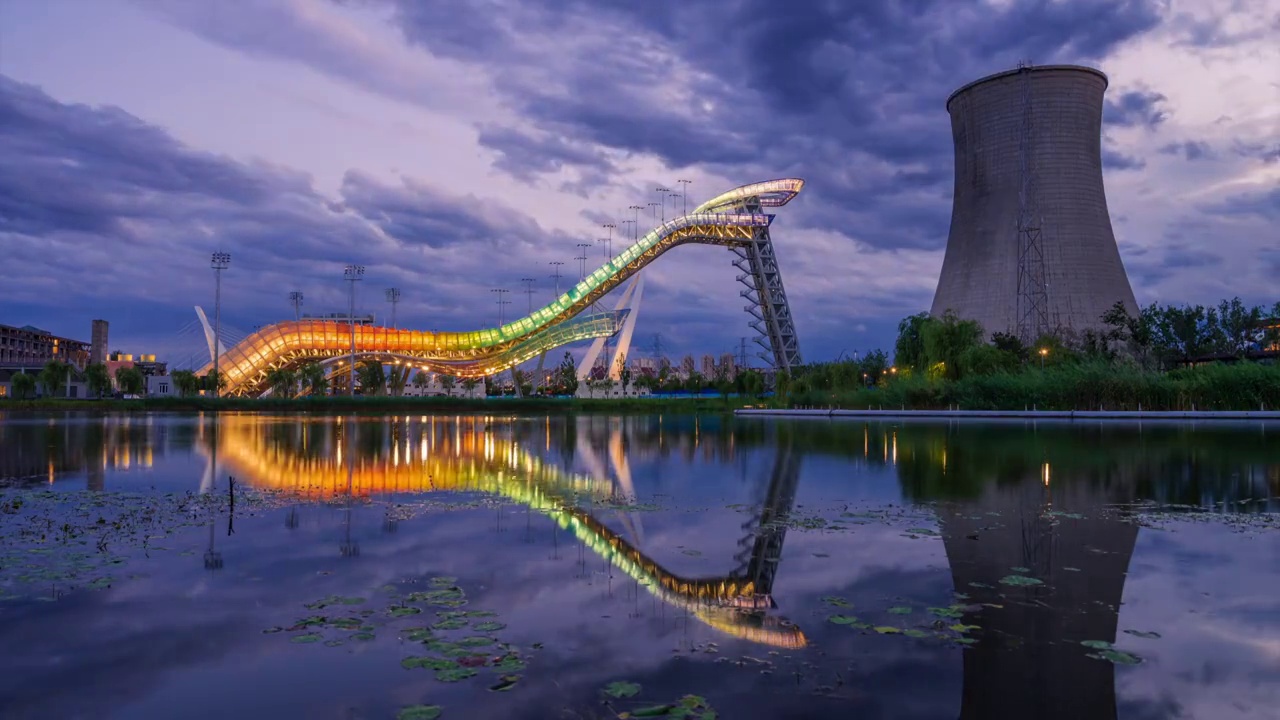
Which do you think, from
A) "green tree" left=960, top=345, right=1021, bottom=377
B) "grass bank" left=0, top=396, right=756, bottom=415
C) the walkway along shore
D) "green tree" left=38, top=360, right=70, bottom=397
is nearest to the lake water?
the walkway along shore

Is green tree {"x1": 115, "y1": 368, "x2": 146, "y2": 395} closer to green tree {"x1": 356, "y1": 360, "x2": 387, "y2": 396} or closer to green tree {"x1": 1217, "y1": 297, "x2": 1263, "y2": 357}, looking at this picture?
green tree {"x1": 356, "y1": 360, "x2": 387, "y2": 396}

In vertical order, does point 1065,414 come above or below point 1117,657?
above

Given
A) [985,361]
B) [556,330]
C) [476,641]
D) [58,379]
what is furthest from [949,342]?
[58,379]

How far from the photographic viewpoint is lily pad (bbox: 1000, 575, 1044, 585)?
812 cm

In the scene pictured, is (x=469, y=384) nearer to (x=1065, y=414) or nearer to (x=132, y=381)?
(x=132, y=381)

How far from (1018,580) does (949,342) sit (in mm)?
49501

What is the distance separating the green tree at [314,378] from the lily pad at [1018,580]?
261 feet

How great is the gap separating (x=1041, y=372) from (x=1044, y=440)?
2250cm

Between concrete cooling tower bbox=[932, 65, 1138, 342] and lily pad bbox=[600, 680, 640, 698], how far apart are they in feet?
184

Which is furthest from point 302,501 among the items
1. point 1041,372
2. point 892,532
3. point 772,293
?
point 772,293

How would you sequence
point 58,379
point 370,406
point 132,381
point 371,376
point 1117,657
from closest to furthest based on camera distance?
point 1117,657
point 370,406
point 58,379
point 371,376
point 132,381

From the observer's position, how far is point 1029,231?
54.9m

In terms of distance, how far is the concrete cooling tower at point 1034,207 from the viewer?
54.6 meters

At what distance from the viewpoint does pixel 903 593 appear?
7836 millimetres
